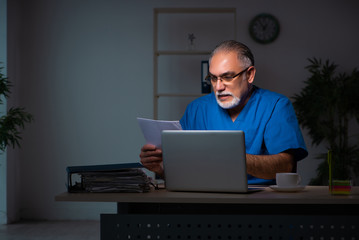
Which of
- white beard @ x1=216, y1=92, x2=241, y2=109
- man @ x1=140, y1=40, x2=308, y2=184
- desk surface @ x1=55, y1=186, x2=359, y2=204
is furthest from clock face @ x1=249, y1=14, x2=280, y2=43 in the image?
desk surface @ x1=55, y1=186, x2=359, y2=204

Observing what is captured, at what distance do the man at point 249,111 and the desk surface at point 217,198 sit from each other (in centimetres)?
48

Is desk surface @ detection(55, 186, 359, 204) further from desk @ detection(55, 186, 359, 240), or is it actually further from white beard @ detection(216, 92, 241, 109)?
white beard @ detection(216, 92, 241, 109)

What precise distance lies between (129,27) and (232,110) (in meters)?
2.72

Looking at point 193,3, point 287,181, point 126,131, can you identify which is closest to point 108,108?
point 126,131

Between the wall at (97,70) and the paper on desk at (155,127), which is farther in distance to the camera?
the wall at (97,70)

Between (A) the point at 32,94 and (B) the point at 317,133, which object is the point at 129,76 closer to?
(A) the point at 32,94

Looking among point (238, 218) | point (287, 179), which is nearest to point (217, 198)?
point (238, 218)

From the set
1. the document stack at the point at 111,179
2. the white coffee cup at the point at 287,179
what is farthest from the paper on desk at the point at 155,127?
the white coffee cup at the point at 287,179

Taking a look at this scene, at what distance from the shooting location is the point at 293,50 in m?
4.70

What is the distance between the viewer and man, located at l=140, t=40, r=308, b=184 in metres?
2.10

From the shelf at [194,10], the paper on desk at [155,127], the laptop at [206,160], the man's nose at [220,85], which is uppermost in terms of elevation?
the shelf at [194,10]

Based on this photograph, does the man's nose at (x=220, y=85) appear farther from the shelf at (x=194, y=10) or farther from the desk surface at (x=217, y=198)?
the shelf at (x=194, y=10)

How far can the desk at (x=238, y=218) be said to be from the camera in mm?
1471

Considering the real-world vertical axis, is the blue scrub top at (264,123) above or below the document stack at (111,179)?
above
